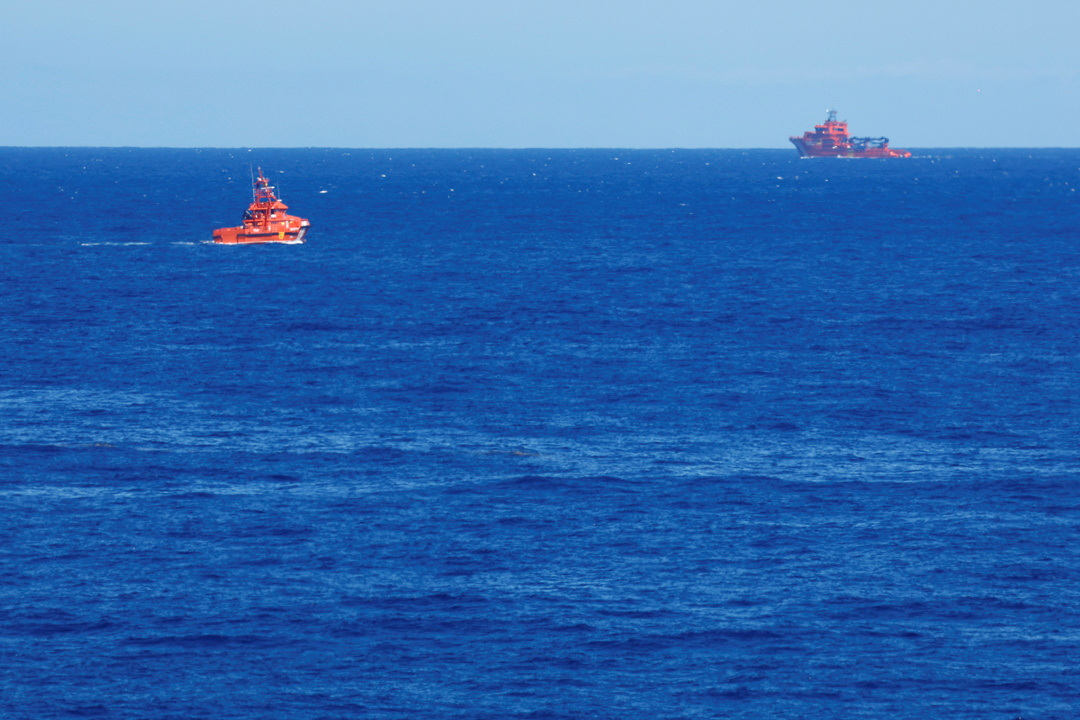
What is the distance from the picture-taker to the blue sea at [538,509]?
37.7 m

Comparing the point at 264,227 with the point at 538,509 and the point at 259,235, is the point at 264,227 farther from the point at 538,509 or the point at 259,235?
the point at 538,509

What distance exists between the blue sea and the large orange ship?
139 feet

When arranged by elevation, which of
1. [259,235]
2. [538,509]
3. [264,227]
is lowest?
[538,509]

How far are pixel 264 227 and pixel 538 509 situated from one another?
103 meters

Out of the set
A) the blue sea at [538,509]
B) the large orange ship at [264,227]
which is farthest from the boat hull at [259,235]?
the blue sea at [538,509]

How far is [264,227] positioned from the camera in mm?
148500

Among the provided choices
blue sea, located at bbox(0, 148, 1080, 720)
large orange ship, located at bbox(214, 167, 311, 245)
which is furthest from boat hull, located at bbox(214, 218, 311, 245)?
blue sea, located at bbox(0, 148, 1080, 720)

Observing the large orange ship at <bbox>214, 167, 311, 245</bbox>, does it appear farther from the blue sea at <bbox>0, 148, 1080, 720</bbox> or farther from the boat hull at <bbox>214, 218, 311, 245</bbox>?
the blue sea at <bbox>0, 148, 1080, 720</bbox>

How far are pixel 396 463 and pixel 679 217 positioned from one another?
465ft

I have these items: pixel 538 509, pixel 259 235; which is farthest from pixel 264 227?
pixel 538 509

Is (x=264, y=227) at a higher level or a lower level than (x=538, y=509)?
higher

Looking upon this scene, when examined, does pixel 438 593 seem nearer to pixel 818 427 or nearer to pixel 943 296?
pixel 818 427

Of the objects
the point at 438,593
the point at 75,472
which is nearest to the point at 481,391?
the point at 75,472

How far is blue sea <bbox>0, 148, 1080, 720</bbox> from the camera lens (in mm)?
37688
